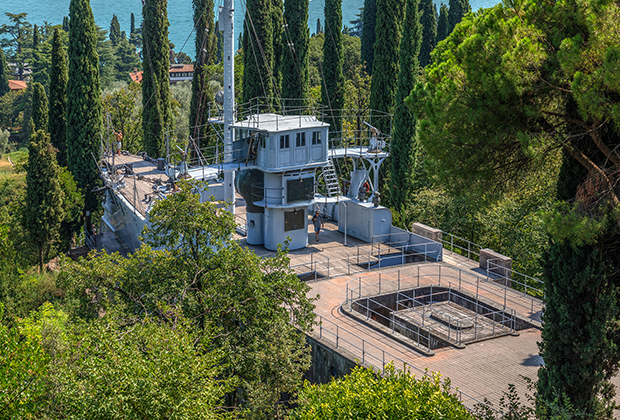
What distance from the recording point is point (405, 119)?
39.6 metres

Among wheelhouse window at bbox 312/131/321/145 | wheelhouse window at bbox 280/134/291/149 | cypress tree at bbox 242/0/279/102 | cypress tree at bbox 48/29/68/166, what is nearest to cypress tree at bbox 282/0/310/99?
A: cypress tree at bbox 242/0/279/102

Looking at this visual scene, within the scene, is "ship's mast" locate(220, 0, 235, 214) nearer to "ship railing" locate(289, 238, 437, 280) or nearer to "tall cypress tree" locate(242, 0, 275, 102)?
"ship railing" locate(289, 238, 437, 280)

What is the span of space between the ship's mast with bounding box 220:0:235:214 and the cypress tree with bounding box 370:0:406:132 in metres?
17.4

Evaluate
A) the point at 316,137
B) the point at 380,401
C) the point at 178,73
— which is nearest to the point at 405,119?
the point at 316,137

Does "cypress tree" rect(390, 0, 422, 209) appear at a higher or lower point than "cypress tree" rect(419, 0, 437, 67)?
lower

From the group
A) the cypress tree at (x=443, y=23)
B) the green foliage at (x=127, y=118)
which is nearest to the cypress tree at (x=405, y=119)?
the green foliage at (x=127, y=118)

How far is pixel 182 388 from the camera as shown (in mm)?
11875

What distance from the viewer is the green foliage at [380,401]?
42.5 ft

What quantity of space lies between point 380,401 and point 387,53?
A: 116 feet

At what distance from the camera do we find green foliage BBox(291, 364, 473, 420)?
1297cm

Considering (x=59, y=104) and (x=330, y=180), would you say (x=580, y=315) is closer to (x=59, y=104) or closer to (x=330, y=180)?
(x=330, y=180)

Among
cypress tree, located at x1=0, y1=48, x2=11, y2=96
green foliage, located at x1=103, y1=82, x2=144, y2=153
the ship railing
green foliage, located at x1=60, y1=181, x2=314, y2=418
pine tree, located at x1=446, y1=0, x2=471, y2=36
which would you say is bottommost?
the ship railing

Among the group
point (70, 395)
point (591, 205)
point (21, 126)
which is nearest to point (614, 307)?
point (591, 205)

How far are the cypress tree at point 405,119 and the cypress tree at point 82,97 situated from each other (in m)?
18.6
